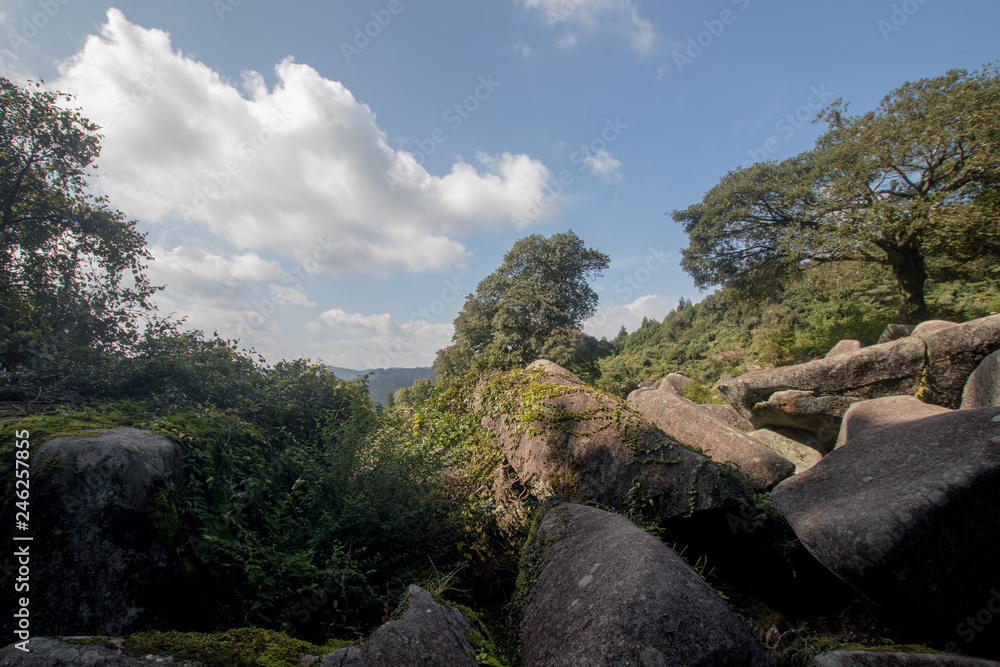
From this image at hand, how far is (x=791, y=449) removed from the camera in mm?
9586

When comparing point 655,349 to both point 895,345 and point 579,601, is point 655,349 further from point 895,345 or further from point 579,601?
point 579,601

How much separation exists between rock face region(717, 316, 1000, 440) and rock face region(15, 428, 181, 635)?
440 inches

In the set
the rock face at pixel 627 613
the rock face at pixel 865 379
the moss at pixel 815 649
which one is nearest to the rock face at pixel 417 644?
the rock face at pixel 627 613

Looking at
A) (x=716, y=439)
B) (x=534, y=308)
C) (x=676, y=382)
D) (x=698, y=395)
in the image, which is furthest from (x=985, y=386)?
(x=534, y=308)

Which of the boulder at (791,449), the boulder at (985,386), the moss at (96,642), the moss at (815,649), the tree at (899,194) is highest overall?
the tree at (899,194)

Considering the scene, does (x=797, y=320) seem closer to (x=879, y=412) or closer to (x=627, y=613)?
(x=879, y=412)

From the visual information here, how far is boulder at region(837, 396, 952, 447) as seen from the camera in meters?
6.18

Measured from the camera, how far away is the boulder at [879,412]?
618cm

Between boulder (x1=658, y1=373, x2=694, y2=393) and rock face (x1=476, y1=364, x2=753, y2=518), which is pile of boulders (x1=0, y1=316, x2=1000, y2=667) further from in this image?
boulder (x1=658, y1=373, x2=694, y2=393)

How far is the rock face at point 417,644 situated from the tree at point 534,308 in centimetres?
1889

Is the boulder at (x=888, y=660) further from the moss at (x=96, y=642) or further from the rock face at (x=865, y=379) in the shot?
the rock face at (x=865, y=379)

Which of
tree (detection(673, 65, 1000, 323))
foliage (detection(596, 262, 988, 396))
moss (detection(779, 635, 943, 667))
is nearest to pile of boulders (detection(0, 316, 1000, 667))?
moss (detection(779, 635, 943, 667))

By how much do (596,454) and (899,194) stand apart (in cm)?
1953

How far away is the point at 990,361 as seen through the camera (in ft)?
19.0
